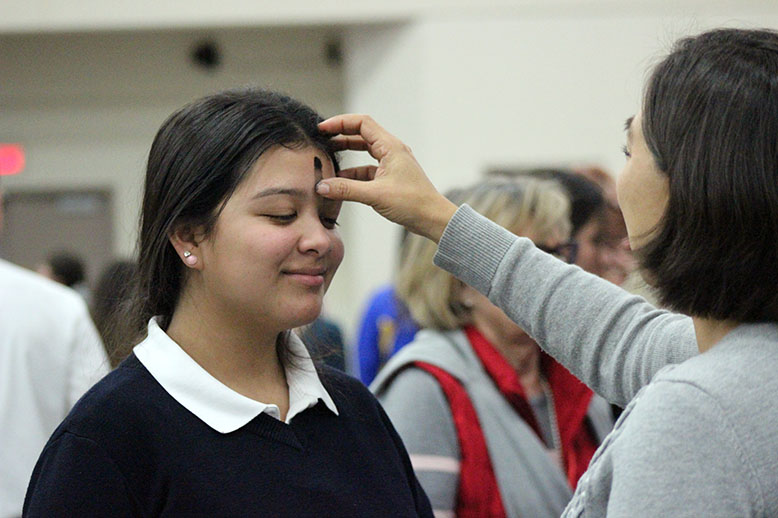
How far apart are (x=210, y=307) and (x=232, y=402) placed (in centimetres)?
16

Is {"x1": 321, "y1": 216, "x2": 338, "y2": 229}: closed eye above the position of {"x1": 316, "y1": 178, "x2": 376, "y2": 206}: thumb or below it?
below

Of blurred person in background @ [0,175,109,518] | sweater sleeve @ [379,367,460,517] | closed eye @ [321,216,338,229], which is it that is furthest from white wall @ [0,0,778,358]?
closed eye @ [321,216,338,229]

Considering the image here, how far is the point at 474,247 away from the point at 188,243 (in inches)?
18.4

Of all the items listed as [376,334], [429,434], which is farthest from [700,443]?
[376,334]

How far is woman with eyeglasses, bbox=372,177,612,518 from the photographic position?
2135mm

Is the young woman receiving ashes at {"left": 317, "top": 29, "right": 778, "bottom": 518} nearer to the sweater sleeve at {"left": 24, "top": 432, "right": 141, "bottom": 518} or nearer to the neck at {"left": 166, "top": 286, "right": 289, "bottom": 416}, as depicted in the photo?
the neck at {"left": 166, "top": 286, "right": 289, "bottom": 416}

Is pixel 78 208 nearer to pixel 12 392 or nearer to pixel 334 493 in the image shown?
pixel 12 392

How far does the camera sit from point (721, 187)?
3.74 ft

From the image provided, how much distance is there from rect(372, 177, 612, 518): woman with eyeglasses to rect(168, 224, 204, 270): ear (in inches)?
32.3

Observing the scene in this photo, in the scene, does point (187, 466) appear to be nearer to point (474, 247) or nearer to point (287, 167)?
point (287, 167)

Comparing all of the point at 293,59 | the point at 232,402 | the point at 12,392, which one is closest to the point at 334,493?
the point at 232,402

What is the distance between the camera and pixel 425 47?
6.95 m

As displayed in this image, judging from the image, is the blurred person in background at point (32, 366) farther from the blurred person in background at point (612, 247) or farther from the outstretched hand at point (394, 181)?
the outstretched hand at point (394, 181)

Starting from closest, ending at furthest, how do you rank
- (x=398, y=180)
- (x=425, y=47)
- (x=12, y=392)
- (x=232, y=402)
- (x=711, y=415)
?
(x=711, y=415) → (x=232, y=402) → (x=398, y=180) → (x=12, y=392) → (x=425, y=47)
